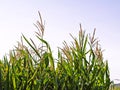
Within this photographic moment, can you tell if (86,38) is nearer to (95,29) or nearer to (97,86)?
(95,29)

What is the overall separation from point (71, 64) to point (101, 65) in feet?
1.53

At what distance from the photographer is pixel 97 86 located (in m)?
3.75

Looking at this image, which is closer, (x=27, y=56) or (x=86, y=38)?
(x=27, y=56)

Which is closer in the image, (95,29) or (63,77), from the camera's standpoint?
(63,77)

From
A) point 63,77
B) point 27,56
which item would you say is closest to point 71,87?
point 63,77

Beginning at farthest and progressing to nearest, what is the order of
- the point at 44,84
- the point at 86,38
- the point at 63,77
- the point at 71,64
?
the point at 86,38, the point at 71,64, the point at 63,77, the point at 44,84

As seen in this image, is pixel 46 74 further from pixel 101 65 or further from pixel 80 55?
pixel 101 65

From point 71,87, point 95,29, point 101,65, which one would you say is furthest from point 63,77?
point 95,29

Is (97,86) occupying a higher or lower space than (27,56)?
lower

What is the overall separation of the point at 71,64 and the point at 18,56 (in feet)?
2.42

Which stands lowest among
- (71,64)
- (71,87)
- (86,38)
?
(71,87)

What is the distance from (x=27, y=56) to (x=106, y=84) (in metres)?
1.16

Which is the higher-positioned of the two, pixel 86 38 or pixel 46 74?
pixel 86 38

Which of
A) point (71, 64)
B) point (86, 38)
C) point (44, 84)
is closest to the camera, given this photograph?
point (44, 84)
